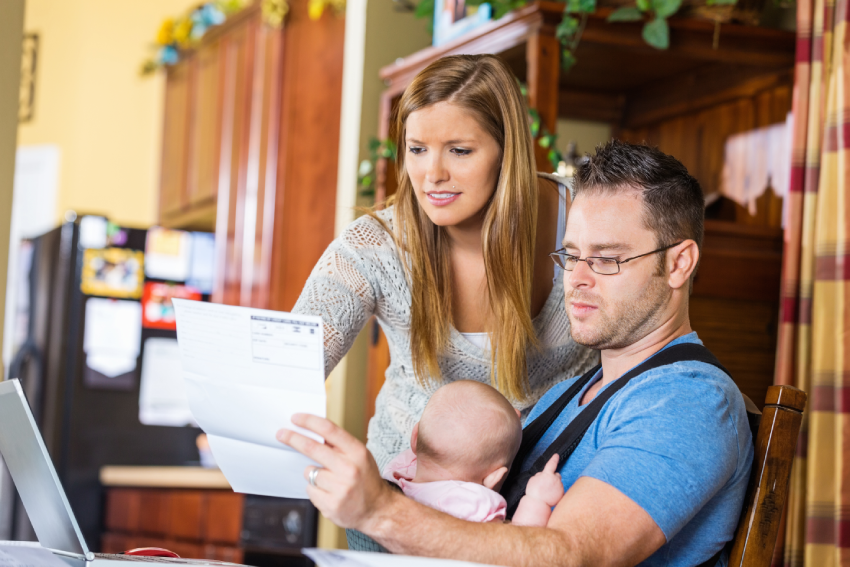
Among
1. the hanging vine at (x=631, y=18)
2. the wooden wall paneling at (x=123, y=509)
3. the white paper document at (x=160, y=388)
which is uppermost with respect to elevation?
the hanging vine at (x=631, y=18)

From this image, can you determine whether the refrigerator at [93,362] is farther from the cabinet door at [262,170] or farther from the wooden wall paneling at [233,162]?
the cabinet door at [262,170]

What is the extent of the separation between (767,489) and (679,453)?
18cm

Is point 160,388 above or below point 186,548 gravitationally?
above

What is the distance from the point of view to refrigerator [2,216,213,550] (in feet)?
12.5

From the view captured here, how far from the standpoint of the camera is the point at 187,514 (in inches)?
139

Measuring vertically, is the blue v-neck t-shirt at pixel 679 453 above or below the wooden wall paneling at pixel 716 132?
below

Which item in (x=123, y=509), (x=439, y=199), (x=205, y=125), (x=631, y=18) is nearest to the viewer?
(x=439, y=199)

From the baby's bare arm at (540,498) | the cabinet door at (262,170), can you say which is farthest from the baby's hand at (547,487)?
the cabinet door at (262,170)

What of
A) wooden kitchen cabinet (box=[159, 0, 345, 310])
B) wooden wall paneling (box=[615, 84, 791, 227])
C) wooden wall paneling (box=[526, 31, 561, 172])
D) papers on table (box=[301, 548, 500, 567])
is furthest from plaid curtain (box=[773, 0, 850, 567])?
wooden kitchen cabinet (box=[159, 0, 345, 310])

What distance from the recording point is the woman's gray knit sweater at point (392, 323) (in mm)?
1534

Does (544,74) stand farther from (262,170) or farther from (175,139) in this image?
(175,139)

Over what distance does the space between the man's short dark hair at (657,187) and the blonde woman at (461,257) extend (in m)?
0.33

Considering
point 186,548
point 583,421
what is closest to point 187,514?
point 186,548

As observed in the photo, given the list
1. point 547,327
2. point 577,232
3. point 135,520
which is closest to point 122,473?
point 135,520
